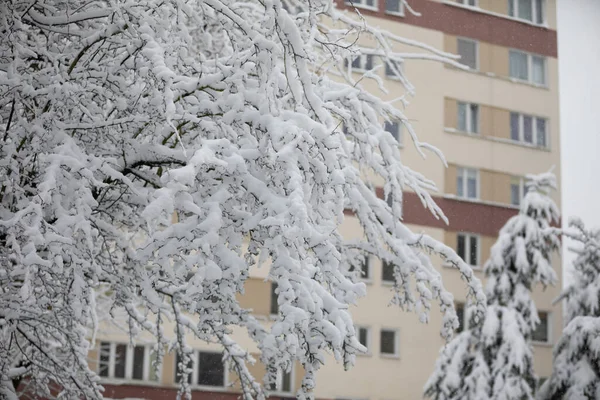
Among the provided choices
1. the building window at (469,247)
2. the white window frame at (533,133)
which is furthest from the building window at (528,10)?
the building window at (469,247)

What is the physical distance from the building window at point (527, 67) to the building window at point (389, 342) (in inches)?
357

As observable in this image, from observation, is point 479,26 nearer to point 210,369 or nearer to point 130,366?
point 210,369

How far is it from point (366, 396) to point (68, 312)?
21.1 metres

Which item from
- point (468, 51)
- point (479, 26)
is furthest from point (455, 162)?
point (479, 26)

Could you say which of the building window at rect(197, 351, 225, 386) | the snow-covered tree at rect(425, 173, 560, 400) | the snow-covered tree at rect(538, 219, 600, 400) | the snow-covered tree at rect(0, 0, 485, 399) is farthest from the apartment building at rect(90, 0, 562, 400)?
the snow-covered tree at rect(0, 0, 485, 399)

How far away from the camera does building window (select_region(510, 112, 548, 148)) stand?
3192 cm

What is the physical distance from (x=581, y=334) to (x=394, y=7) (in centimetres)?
1326

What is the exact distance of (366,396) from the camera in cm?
2766

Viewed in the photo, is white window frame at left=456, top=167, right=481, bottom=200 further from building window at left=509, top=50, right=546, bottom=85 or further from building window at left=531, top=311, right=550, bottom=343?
building window at left=531, top=311, right=550, bottom=343

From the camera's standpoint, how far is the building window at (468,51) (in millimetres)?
31203

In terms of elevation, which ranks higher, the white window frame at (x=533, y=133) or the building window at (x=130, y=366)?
the white window frame at (x=533, y=133)

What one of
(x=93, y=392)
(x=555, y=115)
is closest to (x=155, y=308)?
(x=93, y=392)

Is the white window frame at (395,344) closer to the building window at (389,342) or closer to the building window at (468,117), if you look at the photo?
the building window at (389,342)

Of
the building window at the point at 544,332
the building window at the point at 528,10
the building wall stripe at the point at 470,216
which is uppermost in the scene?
the building window at the point at 528,10
